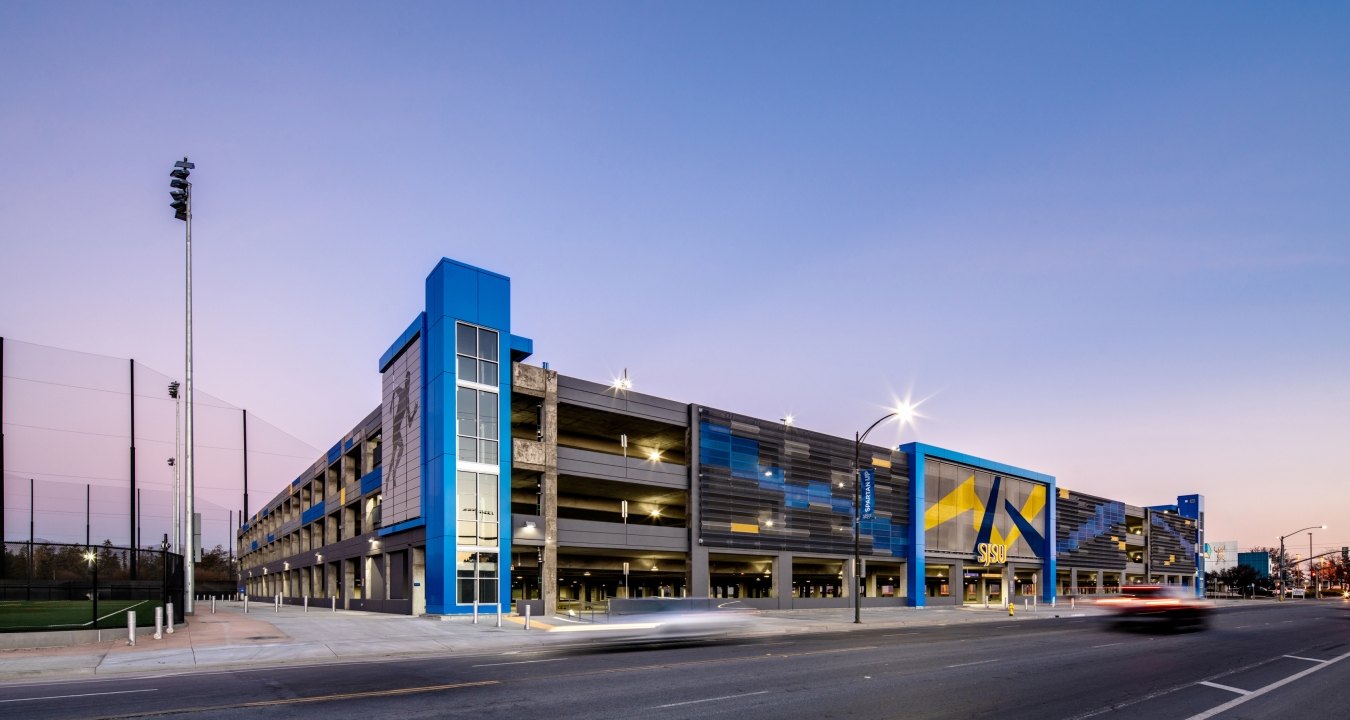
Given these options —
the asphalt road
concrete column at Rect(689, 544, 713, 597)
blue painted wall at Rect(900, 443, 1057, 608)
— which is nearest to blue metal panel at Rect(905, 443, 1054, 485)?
blue painted wall at Rect(900, 443, 1057, 608)

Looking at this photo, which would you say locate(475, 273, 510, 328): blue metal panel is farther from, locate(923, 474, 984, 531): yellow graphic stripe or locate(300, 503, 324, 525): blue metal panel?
locate(923, 474, 984, 531): yellow graphic stripe

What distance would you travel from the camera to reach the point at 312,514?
71812 mm

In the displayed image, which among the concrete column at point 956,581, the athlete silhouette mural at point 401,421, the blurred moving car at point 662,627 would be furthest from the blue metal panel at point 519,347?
the concrete column at point 956,581

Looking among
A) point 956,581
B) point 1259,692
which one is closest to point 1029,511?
point 956,581

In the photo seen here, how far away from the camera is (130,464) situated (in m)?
75.2

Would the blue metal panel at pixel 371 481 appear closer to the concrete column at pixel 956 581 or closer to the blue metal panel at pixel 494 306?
the blue metal panel at pixel 494 306

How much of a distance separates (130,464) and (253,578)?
1663 inches

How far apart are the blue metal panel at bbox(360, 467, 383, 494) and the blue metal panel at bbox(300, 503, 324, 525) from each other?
53.7 feet

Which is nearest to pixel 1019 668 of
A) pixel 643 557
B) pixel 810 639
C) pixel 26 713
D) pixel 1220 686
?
pixel 1220 686

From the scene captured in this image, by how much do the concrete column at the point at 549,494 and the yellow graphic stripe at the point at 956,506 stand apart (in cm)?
3426

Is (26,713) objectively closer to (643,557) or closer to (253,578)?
(643,557)

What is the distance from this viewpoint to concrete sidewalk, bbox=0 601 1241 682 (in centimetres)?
1941

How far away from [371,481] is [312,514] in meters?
22.4

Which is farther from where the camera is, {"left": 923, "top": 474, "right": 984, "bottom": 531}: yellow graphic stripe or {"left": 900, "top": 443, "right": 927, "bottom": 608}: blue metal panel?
{"left": 923, "top": 474, "right": 984, "bottom": 531}: yellow graphic stripe
